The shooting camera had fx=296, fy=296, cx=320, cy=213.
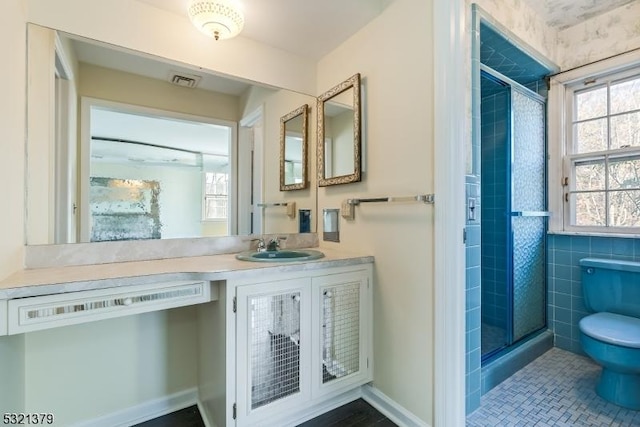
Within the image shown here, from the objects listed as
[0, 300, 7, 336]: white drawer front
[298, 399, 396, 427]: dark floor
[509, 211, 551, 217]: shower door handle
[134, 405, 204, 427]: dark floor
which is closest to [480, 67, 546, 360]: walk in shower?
[509, 211, 551, 217]: shower door handle

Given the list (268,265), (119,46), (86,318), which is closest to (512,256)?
(268,265)

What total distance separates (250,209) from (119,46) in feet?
3.61

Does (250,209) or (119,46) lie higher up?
(119,46)

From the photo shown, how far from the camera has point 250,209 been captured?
1.97 m

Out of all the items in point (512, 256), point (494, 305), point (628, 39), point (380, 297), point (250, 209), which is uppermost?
point (628, 39)

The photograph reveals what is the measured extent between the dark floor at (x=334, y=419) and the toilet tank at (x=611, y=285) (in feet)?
5.37

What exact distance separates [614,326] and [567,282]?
0.64m

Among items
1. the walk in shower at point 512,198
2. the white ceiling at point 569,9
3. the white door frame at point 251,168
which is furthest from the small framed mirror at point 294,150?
the white ceiling at point 569,9

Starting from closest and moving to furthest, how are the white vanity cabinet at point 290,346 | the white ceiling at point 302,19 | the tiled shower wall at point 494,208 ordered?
the white vanity cabinet at point 290,346, the white ceiling at point 302,19, the tiled shower wall at point 494,208

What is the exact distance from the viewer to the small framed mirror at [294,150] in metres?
2.14

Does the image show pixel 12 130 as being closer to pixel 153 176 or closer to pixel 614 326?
pixel 153 176

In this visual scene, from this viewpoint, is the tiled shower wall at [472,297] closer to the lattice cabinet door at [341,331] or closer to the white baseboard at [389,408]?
the white baseboard at [389,408]

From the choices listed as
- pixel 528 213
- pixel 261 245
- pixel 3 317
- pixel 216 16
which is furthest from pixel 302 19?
pixel 528 213

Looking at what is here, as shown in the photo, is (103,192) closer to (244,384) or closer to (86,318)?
(86,318)
